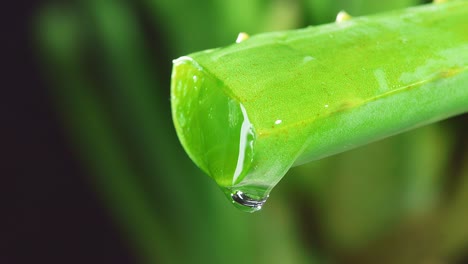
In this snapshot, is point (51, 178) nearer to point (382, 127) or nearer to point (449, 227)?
point (449, 227)

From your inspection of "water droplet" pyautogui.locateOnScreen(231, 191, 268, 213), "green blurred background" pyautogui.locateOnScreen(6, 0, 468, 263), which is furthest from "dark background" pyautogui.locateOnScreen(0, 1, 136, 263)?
"water droplet" pyautogui.locateOnScreen(231, 191, 268, 213)

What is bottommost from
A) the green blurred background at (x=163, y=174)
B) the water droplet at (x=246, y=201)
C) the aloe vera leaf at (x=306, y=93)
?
the green blurred background at (x=163, y=174)

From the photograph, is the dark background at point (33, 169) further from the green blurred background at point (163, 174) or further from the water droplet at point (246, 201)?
the water droplet at point (246, 201)

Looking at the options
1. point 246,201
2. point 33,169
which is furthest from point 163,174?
point 246,201

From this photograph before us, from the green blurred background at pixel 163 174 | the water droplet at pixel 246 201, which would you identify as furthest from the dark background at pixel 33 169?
the water droplet at pixel 246 201

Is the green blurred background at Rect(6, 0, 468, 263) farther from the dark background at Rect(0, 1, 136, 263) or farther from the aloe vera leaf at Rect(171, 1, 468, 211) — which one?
the aloe vera leaf at Rect(171, 1, 468, 211)

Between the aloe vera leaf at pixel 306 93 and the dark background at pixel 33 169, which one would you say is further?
the dark background at pixel 33 169

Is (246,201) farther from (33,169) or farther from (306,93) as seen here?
(33,169)
